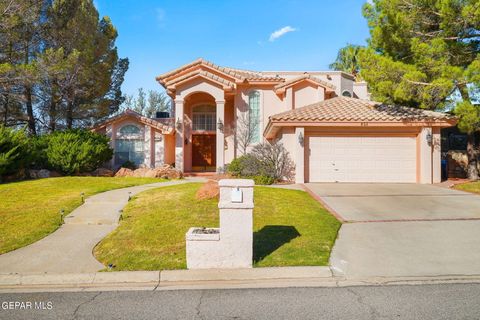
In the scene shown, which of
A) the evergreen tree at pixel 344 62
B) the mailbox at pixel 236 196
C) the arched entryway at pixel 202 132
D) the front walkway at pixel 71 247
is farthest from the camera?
the evergreen tree at pixel 344 62

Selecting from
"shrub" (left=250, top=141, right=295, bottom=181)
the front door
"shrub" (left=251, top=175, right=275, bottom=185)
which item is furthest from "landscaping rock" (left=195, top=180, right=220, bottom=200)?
the front door

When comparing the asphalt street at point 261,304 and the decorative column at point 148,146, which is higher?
the decorative column at point 148,146

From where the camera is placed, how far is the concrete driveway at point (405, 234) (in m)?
5.32

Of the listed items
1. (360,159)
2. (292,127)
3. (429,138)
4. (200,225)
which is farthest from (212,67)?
(200,225)

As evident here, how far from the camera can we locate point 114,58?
78.3 ft

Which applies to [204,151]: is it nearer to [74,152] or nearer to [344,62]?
[74,152]

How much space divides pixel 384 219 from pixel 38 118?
22.4 meters

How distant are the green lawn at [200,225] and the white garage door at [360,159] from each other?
4.46 meters

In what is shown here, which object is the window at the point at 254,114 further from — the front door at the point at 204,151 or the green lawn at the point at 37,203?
the green lawn at the point at 37,203

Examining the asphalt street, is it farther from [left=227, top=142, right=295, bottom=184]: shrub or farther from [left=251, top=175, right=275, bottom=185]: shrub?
[left=227, top=142, right=295, bottom=184]: shrub

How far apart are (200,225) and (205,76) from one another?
46.9 feet

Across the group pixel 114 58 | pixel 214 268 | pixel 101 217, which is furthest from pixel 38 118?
pixel 214 268

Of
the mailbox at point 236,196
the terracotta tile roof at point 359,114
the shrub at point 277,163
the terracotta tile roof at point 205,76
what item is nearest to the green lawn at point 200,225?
the mailbox at point 236,196

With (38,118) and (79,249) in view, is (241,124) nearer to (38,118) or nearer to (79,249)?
(38,118)
